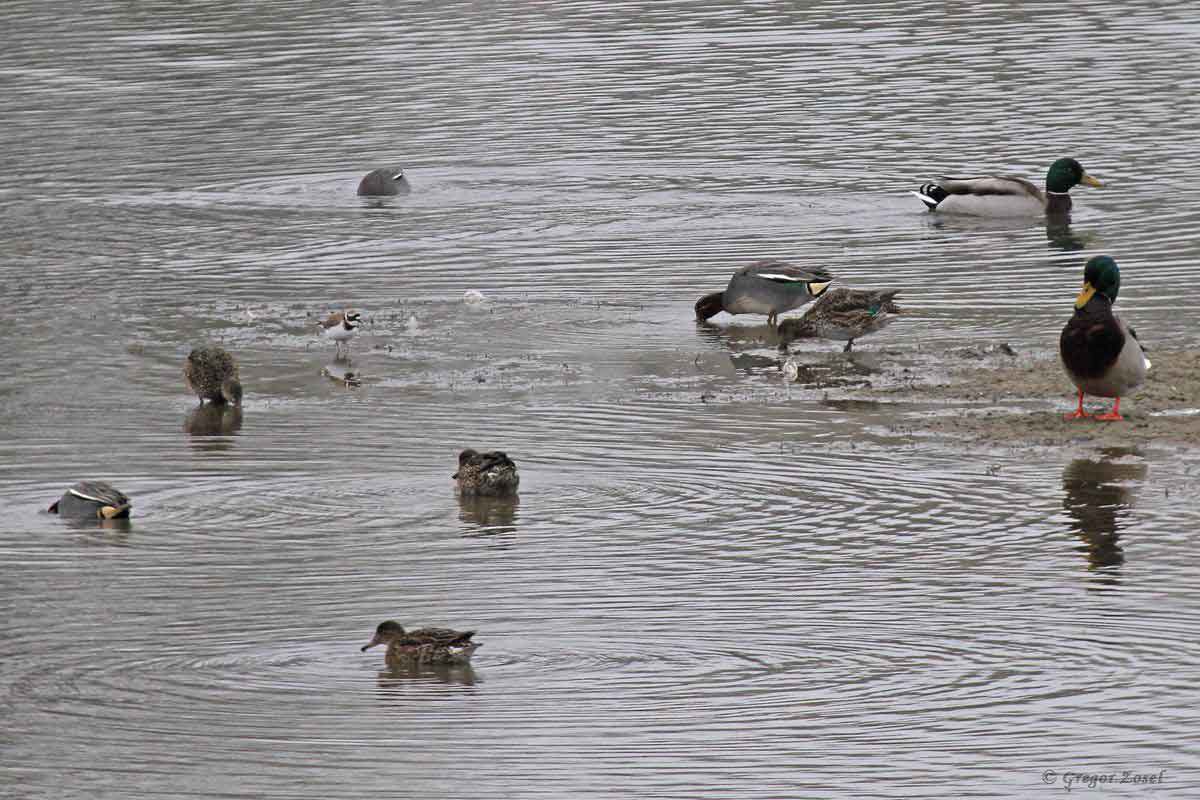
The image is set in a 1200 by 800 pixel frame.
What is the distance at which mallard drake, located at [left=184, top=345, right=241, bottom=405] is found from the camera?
1720 cm

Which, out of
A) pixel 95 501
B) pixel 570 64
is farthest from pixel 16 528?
pixel 570 64

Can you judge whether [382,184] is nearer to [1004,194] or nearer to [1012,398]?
[1004,194]

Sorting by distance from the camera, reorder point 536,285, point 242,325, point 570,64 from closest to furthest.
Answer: point 242,325 → point 536,285 → point 570,64

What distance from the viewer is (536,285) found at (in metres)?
22.2

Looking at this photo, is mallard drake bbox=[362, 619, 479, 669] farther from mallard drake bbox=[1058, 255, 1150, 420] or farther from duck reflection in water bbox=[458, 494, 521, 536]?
mallard drake bbox=[1058, 255, 1150, 420]

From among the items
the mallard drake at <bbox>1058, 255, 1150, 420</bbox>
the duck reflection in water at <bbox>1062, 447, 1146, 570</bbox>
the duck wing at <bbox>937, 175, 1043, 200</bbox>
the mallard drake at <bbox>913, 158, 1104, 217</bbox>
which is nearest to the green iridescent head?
the mallard drake at <bbox>913, 158, 1104, 217</bbox>

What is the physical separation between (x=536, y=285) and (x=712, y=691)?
1221cm

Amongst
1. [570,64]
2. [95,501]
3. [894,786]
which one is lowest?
[894,786]

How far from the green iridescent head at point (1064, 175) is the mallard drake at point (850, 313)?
331 inches

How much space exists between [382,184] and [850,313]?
419 inches

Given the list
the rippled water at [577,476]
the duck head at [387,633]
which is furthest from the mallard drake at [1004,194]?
the duck head at [387,633]

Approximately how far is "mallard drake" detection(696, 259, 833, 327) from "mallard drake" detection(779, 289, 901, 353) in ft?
2.00

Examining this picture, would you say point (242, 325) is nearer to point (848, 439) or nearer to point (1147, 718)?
point (848, 439)

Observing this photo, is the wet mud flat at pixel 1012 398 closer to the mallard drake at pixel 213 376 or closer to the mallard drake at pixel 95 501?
the mallard drake at pixel 213 376
